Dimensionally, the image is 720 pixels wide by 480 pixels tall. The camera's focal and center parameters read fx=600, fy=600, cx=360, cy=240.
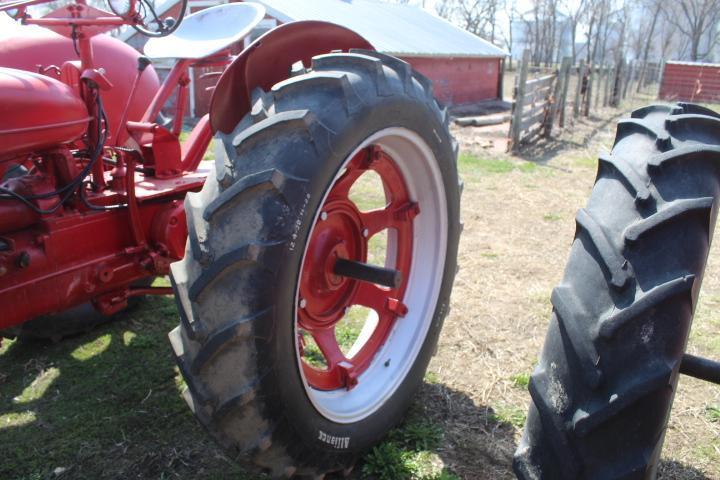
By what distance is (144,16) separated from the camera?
84.3 inches

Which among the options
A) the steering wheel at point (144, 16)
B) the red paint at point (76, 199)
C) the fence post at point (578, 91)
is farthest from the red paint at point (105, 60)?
the fence post at point (578, 91)

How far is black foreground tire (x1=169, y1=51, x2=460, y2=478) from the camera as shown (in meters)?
1.56

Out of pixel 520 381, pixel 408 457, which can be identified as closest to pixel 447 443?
pixel 408 457

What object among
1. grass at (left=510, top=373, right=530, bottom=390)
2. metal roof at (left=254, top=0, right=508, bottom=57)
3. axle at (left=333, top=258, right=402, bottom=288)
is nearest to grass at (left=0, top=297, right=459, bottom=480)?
grass at (left=510, top=373, right=530, bottom=390)

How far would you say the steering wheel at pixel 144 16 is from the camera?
207 cm

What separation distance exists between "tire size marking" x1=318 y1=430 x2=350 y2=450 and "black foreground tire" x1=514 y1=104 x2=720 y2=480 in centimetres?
68

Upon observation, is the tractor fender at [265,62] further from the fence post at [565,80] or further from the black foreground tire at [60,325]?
the fence post at [565,80]

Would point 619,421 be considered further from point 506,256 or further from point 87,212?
point 506,256

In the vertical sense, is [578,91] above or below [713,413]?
below

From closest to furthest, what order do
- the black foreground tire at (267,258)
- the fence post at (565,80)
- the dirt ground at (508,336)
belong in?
the black foreground tire at (267,258), the dirt ground at (508,336), the fence post at (565,80)

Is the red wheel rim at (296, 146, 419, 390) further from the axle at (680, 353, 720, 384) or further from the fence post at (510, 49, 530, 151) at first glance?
the fence post at (510, 49, 530, 151)

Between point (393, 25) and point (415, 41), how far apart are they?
1.83 metres

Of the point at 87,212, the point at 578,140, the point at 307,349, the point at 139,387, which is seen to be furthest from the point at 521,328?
the point at 578,140

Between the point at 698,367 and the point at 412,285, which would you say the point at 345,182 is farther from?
the point at 698,367
